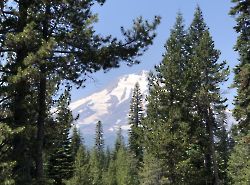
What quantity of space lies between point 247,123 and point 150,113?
11210 millimetres

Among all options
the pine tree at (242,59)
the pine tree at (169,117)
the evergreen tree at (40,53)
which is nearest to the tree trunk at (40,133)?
the evergreen tree at (40,53)

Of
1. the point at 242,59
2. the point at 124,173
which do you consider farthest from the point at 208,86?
the point at 124,173

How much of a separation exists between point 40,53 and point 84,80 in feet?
9.08

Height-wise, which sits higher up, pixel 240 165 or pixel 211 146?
pixel 211 146

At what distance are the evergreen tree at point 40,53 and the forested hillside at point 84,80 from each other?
0.04 m

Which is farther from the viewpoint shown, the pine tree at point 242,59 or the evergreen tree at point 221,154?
the evergreen tree at point 221,154

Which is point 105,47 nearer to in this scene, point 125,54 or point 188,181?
point 125,54

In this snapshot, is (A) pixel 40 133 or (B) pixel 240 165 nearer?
(A) pixel 40 133

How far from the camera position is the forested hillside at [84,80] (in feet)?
47.7

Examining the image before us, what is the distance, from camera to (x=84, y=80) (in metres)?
15.9

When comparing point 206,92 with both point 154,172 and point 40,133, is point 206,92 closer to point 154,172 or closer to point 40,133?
point 154,172

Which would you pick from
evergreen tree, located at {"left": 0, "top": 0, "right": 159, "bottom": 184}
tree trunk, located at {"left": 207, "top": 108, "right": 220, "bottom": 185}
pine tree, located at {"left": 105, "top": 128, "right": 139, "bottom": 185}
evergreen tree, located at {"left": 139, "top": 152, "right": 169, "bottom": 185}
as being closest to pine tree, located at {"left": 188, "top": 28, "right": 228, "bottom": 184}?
tree trunk, located at {"left": 207, "top": 108, "right": 220, "bottom": 185}

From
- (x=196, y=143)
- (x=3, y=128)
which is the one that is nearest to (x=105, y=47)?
(x=3, y=128)

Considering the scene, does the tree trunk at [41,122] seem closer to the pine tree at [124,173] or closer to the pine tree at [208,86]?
the pine tree at [208,86]
